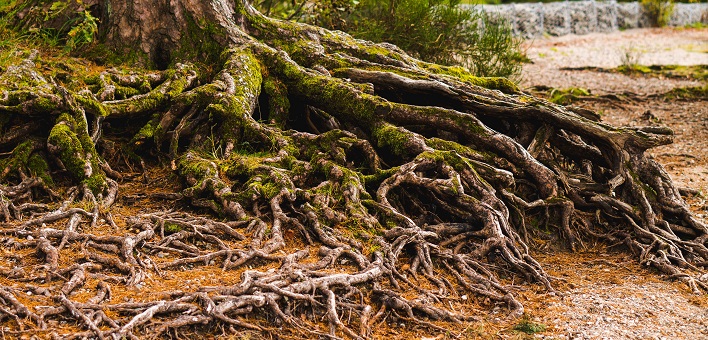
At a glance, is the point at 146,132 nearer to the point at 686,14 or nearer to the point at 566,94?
the point at 566,94

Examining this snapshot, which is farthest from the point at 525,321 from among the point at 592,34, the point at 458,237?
the point at 592,34

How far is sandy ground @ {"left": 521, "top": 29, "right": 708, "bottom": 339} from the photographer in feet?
20.0

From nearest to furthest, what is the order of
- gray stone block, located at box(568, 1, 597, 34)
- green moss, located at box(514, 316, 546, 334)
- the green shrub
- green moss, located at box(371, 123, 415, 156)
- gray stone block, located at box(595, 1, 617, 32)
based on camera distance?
green moss, located at box(514, 316, 546, 334) < green moss, located at box(371, 123, 415, 156) < gray stone block, located at box(568, 1, 597, 34) < gray stone block, located at box(595, 1, 617, 32) < the green shrub

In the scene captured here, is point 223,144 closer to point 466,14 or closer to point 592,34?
point 466,14

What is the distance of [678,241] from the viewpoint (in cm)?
771

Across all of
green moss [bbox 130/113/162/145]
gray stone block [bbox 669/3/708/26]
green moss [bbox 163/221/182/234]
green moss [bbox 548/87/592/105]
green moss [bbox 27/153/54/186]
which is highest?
green moss [bbox 130/113/162/145]

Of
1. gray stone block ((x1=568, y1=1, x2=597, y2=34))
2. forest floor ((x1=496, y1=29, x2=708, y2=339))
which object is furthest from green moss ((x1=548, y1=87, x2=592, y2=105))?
gray stone block ((x1=568, y1=1, x2=597, y2=34))

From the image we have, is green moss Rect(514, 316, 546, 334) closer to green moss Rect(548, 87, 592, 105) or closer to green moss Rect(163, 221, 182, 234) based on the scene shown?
green moss Rect(163, 221, 182, 234)

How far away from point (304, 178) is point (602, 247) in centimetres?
304

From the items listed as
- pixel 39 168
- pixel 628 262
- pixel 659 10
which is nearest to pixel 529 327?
pixel 628 262

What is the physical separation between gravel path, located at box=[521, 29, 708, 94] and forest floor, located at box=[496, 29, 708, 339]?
0.03 metres

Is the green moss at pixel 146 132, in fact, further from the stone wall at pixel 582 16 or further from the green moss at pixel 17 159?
the stone wall at pixel 582 16

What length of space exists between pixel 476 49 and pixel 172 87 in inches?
305

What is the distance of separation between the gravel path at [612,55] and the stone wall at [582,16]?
0.65 m
